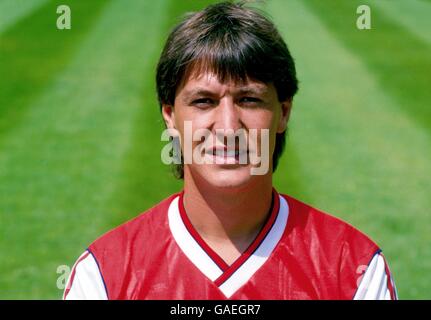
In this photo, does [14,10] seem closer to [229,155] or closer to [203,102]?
[203,102]

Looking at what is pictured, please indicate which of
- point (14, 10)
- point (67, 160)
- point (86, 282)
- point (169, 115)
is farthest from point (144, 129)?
point (86, 282)

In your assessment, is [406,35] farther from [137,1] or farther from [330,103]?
[137,1]

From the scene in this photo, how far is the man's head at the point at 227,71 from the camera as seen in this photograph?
3.39m

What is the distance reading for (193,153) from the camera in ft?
11.3

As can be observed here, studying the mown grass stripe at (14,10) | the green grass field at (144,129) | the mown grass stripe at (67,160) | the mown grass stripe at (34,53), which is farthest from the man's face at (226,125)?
the mown grass stripe at (14,10)

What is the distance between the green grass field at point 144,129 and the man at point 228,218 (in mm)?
2302

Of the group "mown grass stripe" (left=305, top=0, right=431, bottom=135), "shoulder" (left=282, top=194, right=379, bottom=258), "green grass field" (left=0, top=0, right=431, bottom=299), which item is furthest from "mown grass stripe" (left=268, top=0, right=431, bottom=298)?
"shoulder" (left=282, top=194, right=379, bottom=258)

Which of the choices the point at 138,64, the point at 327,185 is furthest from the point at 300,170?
the point at 138,64

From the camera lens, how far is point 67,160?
1003cm

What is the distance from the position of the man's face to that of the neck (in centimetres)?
9

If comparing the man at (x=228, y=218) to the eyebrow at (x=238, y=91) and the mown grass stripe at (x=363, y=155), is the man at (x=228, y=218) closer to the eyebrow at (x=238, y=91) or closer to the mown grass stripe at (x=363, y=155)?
the eyebrow at (x=238, y=91)

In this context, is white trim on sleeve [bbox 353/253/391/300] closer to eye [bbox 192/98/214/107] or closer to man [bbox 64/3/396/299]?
man [bbox 64/3/396/299]

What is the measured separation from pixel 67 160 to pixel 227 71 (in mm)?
6839

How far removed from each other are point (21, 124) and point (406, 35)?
717 cm
